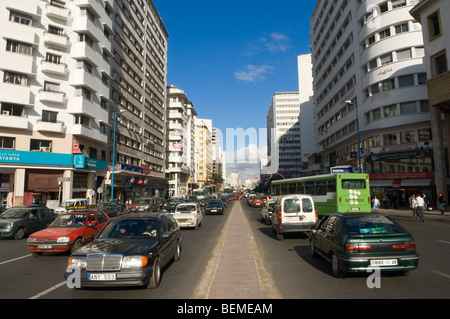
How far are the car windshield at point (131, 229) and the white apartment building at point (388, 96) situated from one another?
3161cm

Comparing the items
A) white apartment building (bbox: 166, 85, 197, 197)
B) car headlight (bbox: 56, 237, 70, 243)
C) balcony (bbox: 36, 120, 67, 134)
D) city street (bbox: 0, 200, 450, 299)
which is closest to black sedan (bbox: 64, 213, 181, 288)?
city street (bbox: 0, 200, 450, 299)

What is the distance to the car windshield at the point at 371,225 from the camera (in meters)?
6.25

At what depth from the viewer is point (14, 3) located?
28.9 meters

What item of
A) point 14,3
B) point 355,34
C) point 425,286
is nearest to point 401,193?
point 355,34

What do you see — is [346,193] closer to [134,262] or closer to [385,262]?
[385,262]

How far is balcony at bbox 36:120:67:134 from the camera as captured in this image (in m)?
29.8

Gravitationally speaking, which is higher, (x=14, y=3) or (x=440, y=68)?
(x=14, y=3)

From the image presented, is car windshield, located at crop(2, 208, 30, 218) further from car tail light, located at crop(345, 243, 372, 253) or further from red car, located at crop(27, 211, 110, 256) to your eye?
car tail light, located at crop(345, 243, 372, 253)

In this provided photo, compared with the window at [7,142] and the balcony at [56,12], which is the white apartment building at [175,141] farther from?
the window at [7,142]

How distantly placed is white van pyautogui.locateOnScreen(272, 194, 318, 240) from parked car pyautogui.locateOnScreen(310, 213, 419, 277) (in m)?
5.17

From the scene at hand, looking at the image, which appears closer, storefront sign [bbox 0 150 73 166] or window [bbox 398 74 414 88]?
storefront sign [bbox 0 150 73 166]
